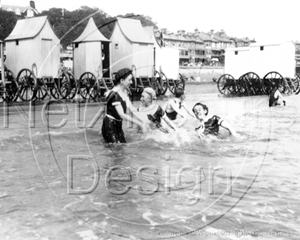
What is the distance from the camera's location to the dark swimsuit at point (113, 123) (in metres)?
8.14

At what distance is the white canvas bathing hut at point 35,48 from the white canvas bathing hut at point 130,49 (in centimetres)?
395

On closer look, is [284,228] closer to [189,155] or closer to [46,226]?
[46,226]

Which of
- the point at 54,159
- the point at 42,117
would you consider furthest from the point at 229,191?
the point at 42,117

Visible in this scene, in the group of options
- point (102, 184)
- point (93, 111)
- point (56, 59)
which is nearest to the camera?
point (102, 184)

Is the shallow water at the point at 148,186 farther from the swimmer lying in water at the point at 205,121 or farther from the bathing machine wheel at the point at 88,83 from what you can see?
the bathing machine wheel at the point at 88,83

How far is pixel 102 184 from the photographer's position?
20.5 feet

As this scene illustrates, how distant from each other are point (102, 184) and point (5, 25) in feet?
204

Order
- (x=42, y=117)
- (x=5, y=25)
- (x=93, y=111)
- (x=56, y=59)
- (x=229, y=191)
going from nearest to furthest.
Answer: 1. (x=229, y=191)
2. (x=42, y=117)
3. (x=93, y=111)
4. (x=56, y=59)
5. (x=5, y=25)

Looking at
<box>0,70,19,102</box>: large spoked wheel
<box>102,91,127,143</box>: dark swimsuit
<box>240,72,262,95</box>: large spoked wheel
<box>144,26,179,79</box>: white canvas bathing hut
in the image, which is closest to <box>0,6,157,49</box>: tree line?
<box>144,26,179,79</box>: white canvas bathing hut

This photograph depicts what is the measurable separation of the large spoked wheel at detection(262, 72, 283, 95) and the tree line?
3926 centimetres

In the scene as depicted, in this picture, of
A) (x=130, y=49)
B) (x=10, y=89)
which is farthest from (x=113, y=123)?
(x=130, y=49)

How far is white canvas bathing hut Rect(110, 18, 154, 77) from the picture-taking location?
935 inches

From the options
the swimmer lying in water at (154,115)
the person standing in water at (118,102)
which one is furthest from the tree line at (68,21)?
the person standing in water at (118,102)

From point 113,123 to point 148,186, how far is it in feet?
8.68
